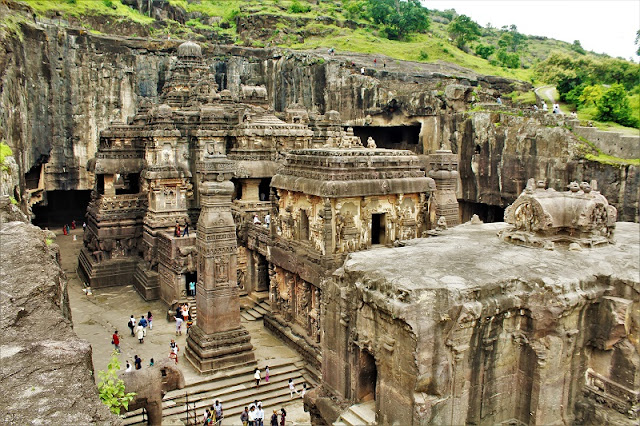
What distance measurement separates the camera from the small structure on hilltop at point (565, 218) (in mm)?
11445

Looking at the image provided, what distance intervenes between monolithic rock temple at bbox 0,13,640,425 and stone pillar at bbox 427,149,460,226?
0.07 m

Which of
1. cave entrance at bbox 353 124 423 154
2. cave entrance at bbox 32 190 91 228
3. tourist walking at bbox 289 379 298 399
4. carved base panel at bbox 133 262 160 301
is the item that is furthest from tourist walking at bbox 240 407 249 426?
cave entrance at bbox 32 190 91 228

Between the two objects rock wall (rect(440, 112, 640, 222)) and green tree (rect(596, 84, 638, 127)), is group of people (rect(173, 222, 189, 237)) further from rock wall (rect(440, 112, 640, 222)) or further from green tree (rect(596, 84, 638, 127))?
green tree (rect(596, 84, 638, 127))

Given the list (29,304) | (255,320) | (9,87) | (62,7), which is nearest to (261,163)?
(255,320)

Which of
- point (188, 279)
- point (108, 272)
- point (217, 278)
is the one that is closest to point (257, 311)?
point (188, 279)

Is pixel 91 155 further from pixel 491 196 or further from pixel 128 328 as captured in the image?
pixel 491 196

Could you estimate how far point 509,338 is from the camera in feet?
32.6

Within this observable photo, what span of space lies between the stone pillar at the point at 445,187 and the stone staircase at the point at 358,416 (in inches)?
412

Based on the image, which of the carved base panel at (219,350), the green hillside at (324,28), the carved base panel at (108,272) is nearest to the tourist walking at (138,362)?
the carved base panel at (219,350)

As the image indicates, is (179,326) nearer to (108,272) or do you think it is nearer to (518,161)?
(108,272)

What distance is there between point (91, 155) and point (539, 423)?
31543 millimetres

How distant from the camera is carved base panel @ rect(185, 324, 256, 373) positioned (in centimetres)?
1577

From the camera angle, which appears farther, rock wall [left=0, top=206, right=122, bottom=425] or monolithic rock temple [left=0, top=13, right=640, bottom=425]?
monolithic rock temple [left=0, top=13, right=640, bottom=425]

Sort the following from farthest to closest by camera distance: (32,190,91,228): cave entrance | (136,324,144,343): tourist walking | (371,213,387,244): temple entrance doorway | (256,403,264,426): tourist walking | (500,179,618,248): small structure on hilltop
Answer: (32,190,91,228): cave entrance < (136,324,144,343): tourist walking < (371,213,387,244): temple entrance doorway < (256,403,264,426): tourist walking < (500,179,618,248): small structure on hilltop
